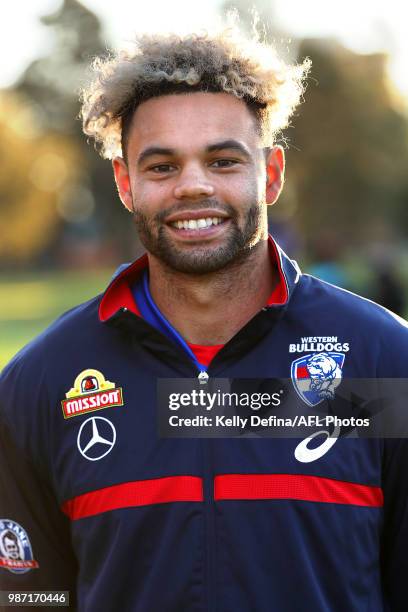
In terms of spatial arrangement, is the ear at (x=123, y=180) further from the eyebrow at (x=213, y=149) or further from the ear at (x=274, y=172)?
the ear at (x=274, y=172)

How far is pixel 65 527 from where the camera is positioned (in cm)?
319

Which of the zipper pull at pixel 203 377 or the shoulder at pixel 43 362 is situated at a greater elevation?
the shoulder at pixel 43 362

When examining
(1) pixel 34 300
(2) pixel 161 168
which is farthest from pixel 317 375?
(1) pixel 34 300

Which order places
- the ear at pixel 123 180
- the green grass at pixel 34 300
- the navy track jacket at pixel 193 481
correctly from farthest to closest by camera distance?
the green grass at pixel 34 300 → the ear at pixel 123 180 → the navy track jacket at pixel 193 481

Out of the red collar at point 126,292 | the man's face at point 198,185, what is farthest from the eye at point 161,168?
the red collar at point 126,292

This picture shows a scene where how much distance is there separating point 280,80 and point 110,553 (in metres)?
1.81

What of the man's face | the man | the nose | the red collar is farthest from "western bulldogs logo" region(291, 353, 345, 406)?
the nose

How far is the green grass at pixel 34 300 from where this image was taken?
878 inches

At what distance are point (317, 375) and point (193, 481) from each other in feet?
1.77

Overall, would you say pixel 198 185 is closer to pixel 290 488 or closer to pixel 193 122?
pixel 193 122

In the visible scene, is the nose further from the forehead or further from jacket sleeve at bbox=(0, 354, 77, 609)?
jacket sleeve at bbox=(0, 354, 77, 609)

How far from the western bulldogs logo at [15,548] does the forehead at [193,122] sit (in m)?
1.40

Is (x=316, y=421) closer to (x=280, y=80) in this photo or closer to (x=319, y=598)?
(x=319, y=598)

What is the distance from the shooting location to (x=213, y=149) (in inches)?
121
